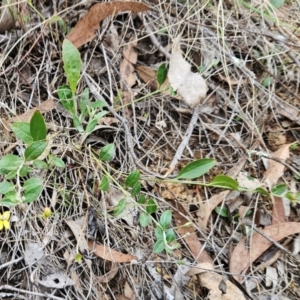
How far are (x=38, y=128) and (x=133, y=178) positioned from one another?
0.88 feet

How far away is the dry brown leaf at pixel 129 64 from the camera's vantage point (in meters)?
1.52

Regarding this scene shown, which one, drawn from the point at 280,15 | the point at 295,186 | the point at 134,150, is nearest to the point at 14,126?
the point at 134,150

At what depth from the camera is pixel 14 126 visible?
1.20 metres

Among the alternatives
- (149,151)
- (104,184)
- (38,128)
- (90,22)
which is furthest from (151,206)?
(90,22)

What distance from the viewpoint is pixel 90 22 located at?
1493mm

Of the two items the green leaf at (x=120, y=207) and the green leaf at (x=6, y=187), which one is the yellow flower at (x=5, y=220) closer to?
the green leaf at (x=6, y=187)

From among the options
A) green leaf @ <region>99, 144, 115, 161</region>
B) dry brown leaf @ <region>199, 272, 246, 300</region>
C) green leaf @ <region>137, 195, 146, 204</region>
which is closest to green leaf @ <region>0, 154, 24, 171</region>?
green leaf @ <region>99, 144, 115, 161</region>

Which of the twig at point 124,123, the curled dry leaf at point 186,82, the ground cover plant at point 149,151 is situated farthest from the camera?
the curled dry leaf at point 186,82

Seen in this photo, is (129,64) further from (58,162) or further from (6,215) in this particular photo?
(6,215)

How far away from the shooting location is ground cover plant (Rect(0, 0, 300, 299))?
1256 mm

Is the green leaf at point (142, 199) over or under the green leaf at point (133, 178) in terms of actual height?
under

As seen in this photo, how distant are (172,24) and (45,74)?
0.45 m

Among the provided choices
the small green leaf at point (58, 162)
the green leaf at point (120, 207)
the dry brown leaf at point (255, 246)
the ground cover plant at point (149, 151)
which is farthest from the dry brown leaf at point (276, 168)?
the small green leaf at point (58, 162)

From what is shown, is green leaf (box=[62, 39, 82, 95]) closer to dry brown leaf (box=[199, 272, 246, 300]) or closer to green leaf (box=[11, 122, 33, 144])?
green leaf (box=[11, 122, 33, 144])
